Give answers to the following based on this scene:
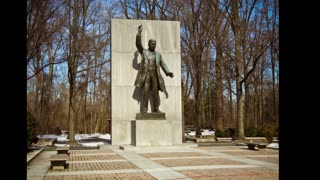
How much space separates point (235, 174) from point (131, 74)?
41.5 ft

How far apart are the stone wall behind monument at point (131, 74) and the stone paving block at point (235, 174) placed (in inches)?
414

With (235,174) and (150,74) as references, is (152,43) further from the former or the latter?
(235,174)

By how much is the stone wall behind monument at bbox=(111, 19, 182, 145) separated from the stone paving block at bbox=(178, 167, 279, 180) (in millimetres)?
10526

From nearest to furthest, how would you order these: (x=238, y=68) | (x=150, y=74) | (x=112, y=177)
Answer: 1. (x=112, y=177)
2. (x=150, y=74)
3. (x=238, y=68)

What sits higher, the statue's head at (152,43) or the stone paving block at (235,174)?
the statue's head at (152,43)

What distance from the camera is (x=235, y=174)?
9.95m

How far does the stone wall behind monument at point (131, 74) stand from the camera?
21469 mm

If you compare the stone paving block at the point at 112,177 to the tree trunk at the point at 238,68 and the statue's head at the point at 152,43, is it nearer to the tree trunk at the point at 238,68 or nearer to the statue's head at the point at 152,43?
the statue's head at the point at 152,43

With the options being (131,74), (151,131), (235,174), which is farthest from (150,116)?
(235,174)

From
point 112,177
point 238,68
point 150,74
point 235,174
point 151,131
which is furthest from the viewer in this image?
point 238,68

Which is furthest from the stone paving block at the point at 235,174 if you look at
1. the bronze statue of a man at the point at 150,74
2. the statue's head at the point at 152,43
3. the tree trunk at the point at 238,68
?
the tree trunk at the point at 238,68

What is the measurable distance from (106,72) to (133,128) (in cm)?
2569

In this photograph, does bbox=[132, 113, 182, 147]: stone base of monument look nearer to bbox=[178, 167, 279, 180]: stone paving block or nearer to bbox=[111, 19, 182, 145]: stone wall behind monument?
bbox=[111, 19, 182, 145]: stone wall behind monument
